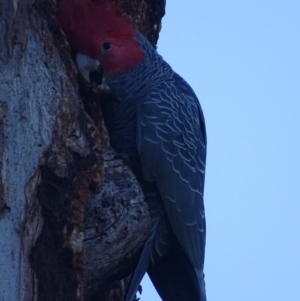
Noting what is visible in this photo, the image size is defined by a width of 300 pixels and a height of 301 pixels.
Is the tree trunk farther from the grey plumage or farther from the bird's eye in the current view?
the bird's eye

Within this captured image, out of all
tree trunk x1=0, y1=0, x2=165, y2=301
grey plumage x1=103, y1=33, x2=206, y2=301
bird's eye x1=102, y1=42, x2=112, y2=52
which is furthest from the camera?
bird's eye x1=102, y1=42, x2=112, y2=52

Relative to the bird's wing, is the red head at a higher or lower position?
higher

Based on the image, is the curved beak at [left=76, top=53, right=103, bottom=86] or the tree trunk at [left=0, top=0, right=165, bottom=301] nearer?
the tree trunk at [left=0, top=0, right=165, bottom=301]

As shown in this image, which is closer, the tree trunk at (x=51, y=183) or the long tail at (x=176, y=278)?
the tree trunk at (x=51, y=183)

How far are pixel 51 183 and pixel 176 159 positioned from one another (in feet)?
3.55

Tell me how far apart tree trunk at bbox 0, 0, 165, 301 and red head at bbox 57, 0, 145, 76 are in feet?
1.09

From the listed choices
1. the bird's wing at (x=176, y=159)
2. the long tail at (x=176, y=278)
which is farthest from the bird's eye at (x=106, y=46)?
the long tail at (x=176, y=278)

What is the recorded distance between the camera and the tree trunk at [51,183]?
209 cm

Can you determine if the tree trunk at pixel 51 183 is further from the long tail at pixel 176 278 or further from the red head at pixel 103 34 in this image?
the long tail at pixel 176 278

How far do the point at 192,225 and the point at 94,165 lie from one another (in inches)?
36.3

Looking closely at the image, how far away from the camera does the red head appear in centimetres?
310

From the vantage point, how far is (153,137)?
3.12 m

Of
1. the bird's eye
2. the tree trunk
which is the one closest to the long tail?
the tree trunk

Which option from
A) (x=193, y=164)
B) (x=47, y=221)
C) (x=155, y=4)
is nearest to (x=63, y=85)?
(x=47, y=221)
